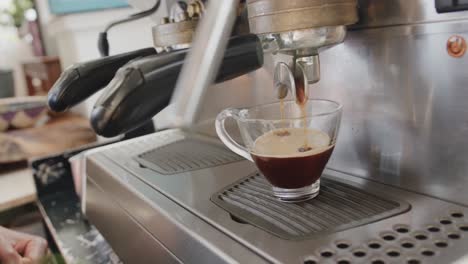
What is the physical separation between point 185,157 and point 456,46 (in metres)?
0.32

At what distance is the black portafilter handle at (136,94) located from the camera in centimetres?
29

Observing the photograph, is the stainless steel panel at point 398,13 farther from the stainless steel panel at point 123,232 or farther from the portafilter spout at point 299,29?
the stainless steel panel at point 123,232

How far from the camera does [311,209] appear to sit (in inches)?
14.3

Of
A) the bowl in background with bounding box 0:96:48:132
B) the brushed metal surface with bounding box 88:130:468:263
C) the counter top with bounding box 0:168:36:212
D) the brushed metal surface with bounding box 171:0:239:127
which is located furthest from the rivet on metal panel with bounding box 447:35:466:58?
the bowl in background with bounding box 0:96:48:132

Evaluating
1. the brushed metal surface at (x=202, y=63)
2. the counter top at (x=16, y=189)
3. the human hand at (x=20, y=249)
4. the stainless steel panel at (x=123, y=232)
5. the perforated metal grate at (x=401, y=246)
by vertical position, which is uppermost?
the brushed metal surface at (x=202, y=63)

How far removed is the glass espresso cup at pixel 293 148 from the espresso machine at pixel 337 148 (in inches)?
0.6

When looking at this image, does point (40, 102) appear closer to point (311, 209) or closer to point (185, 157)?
point (185, 157)

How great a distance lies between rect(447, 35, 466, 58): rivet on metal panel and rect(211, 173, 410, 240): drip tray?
0.39 ft

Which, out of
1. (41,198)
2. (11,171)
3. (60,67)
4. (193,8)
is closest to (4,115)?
(11,171)

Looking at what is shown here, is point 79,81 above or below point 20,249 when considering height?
above

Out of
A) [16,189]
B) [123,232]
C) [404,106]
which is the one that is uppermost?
[404,106]

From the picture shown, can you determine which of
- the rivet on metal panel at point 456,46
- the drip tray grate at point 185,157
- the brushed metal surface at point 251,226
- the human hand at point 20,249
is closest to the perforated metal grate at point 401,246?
the brushed metal surface at point 251,226

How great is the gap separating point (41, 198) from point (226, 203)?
47 centimetres

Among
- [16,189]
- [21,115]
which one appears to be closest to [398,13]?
[16,189]
